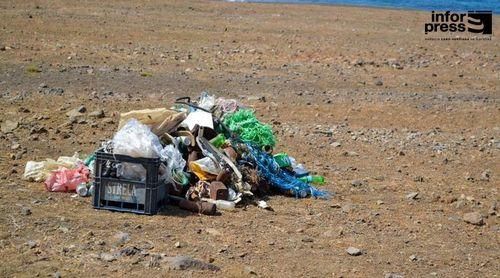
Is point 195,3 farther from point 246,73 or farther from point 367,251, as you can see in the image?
point 367,251

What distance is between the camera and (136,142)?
7.21 metres

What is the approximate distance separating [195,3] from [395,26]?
6415mm

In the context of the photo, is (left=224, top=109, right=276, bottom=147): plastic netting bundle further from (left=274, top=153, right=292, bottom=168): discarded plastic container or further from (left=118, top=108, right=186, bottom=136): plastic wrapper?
(left=118, top=108, right=186, bottom=136): plastic wrapper

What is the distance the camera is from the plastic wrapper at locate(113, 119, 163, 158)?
7.15 m

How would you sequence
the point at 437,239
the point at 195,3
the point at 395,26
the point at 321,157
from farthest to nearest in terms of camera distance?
1. the point at 195,3
2. the point at 395,26
3. the point at 321,157
4. the point at 437,239

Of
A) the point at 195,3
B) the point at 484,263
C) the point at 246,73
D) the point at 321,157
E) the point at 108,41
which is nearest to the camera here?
the point at 484,263

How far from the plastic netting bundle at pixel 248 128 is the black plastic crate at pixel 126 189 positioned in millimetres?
1596

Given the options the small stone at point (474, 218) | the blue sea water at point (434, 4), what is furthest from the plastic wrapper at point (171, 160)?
the blue sea water at point (434, 4)

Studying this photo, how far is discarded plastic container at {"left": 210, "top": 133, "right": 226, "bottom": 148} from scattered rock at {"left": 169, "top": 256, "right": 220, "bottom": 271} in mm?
2272

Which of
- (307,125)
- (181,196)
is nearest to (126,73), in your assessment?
(307,125)

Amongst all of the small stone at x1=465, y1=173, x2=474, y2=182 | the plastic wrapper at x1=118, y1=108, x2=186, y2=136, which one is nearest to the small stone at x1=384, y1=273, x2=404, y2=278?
the plastic wrapper at x1=118, y1=108, x2=186, y2=136

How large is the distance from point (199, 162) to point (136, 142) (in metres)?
0.86

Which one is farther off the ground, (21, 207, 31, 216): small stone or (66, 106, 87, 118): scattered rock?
(21, 207, 31, 216): small stone

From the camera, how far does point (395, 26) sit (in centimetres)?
2522
